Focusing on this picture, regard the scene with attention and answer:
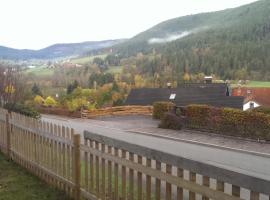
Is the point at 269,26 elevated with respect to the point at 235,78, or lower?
elevated

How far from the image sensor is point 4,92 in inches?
964

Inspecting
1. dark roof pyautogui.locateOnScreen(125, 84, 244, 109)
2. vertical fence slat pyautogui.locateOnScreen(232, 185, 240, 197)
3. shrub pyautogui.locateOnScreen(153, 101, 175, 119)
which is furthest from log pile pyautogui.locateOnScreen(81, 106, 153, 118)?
vertical fence slat pyautogui.locateOnScreen(232, 185, 240, 197)

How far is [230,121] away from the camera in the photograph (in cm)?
2450

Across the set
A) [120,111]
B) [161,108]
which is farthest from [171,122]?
[120,111]

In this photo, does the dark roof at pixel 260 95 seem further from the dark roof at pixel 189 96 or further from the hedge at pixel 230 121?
the hedge at pixel 230 121

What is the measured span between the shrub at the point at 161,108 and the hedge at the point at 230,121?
3.65m

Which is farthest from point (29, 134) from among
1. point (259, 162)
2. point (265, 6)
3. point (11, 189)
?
point (265, 6)

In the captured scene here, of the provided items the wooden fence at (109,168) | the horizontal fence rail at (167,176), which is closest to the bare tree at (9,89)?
the wooden fence at (109,168)

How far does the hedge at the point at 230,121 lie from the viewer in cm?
2264

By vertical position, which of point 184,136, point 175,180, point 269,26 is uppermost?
point 269,26

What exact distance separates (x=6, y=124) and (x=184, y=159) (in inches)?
286

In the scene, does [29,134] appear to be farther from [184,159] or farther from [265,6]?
[265,6]

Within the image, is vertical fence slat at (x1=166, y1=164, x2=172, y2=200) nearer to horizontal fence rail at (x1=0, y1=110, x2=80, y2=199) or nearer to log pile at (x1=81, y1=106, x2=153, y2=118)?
horizontal fence rail at (x1=0, y1=110, x2=80, y2=199)

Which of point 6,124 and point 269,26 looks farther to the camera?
point 269,26
